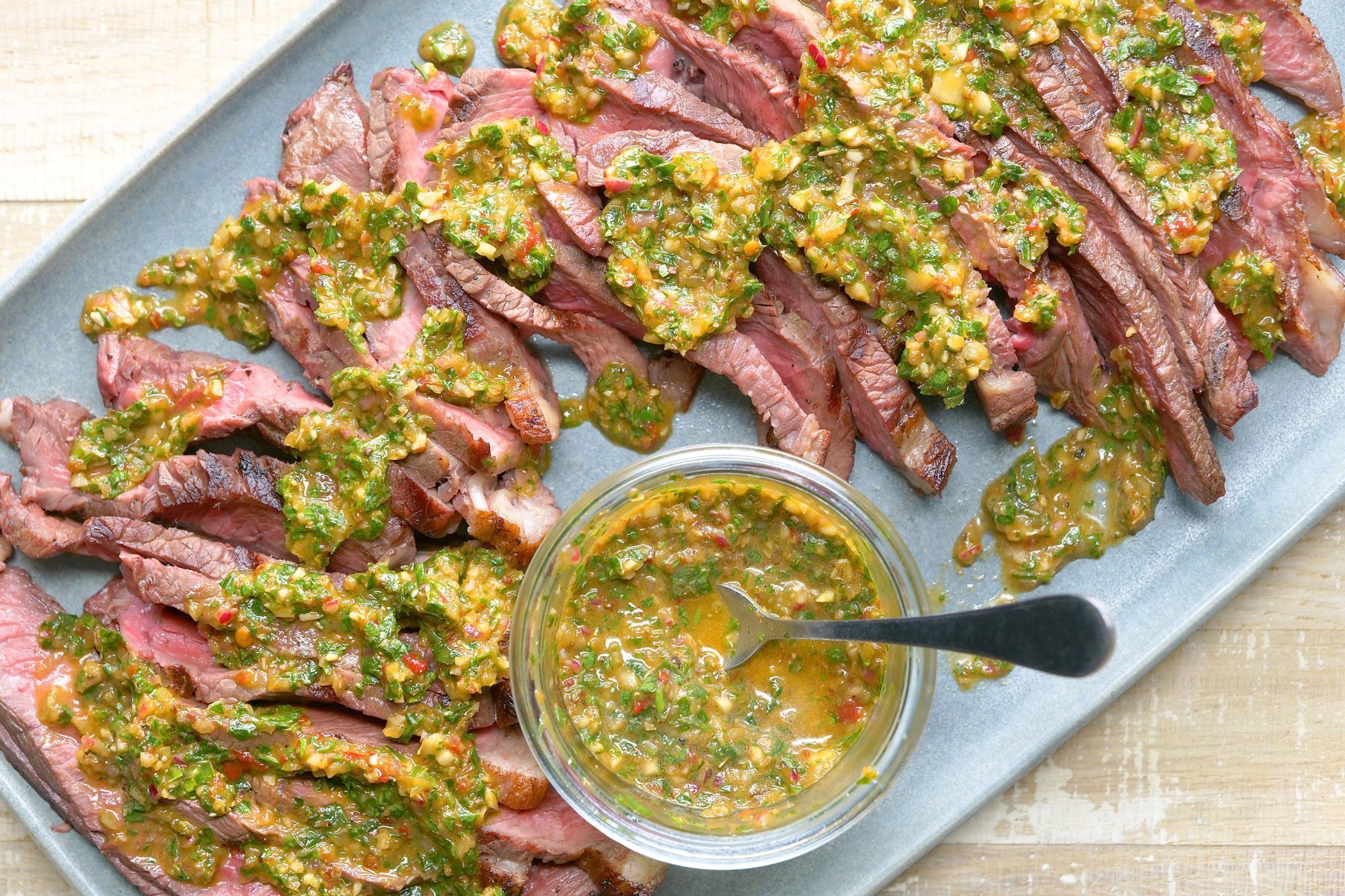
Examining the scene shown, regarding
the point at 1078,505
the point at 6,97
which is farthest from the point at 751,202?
the point at 6,97

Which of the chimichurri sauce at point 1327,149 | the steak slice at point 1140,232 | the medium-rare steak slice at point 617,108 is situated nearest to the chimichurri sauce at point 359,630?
the medium-rare steak slice at point 617,108

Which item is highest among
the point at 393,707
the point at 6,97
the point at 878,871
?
the point at 6,97

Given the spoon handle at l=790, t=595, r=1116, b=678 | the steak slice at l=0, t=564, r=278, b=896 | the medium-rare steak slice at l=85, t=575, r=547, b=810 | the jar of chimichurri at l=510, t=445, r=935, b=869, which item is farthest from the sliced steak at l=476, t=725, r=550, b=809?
the spoon handle at l=790, t=595, r=1116, b=678

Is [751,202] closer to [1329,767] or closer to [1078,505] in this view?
[1078,505]

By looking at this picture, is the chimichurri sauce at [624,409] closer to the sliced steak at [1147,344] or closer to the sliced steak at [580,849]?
the sliced steak at [580,849]

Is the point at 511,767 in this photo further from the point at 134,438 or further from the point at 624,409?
the point at 134,438

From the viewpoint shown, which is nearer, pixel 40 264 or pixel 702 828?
pixel 702 828

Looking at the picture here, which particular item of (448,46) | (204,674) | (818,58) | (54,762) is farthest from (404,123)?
(54,762)
